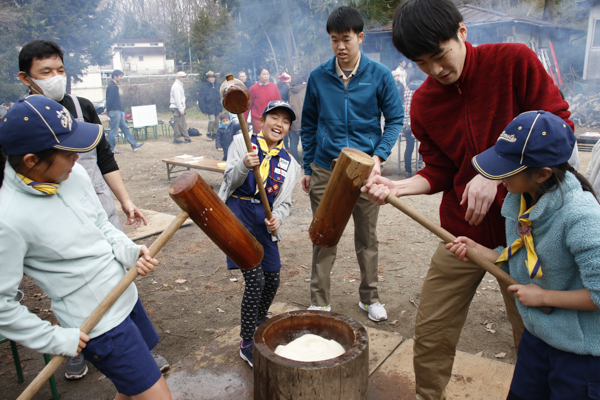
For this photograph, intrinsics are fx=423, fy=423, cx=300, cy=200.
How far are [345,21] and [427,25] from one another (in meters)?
1.55

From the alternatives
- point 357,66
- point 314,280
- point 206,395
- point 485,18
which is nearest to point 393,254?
point 314,280

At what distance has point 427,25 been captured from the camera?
6.38 ft

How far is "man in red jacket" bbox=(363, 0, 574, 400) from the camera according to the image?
2.01m

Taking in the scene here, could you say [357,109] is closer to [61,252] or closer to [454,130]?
[454,130]

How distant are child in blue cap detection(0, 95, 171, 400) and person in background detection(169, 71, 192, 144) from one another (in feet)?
41.2

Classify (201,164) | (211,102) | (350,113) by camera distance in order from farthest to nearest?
1. (211,102)
2. (201,164)
3. (350,113)

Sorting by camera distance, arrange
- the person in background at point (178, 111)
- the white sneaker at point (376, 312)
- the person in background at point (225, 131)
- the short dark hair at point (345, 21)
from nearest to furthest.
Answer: the short dark hair at point (345, 21)
the white sneaker at point (376, 312)
the person in background at point (225, 131)
the person in background at point (178, 111)

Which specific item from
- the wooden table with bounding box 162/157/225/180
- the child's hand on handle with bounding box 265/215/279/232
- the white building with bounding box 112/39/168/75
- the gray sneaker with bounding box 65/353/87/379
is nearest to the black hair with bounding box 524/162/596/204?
the child's hand on handle with bounding box 265/215/279/232

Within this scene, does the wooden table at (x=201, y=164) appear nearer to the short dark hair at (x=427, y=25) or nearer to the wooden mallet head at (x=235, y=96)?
the wooden mallet head at (x=235, y=96)

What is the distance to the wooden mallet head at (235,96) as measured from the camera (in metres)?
2.73

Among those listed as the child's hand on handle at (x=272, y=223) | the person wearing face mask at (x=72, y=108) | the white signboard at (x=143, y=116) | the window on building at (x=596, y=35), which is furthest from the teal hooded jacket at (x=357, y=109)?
the window on building at (x=596, y=35)

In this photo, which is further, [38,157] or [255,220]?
[255,220]

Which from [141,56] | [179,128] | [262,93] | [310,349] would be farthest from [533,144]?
[141,56]

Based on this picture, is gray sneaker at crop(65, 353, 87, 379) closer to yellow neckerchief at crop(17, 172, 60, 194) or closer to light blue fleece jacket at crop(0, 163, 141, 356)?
light blue fleece jacket at crop(0, 163, 141, 356)
